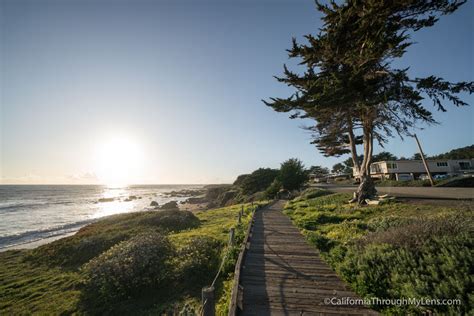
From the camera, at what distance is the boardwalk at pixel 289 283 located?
4.82m

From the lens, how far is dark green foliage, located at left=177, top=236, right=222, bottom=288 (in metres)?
8.41

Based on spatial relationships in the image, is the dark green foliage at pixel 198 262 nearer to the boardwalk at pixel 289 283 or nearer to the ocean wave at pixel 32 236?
the boardwalk at pixel 289 283

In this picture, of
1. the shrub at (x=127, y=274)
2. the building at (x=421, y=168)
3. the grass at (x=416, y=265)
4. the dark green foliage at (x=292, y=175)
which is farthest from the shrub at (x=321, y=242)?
the building at (x=421, y=168)

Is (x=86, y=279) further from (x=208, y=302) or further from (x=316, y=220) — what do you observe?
(x=316, y=220)

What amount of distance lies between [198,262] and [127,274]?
9.50 feet

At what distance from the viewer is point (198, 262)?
919cm

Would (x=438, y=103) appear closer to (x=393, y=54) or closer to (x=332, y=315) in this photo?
(x=393, y=54)

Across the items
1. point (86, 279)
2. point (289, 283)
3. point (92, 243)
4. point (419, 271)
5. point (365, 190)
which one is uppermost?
point (365, 190)

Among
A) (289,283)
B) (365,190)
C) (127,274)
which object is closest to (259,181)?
(365,190)

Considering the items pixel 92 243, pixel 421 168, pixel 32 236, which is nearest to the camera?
pixel 92 243

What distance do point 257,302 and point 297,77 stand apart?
45.4 ft

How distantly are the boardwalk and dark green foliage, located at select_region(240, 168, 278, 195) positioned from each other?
130 ft

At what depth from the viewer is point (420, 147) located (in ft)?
99.5

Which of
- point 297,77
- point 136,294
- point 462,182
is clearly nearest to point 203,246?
point 136,294
